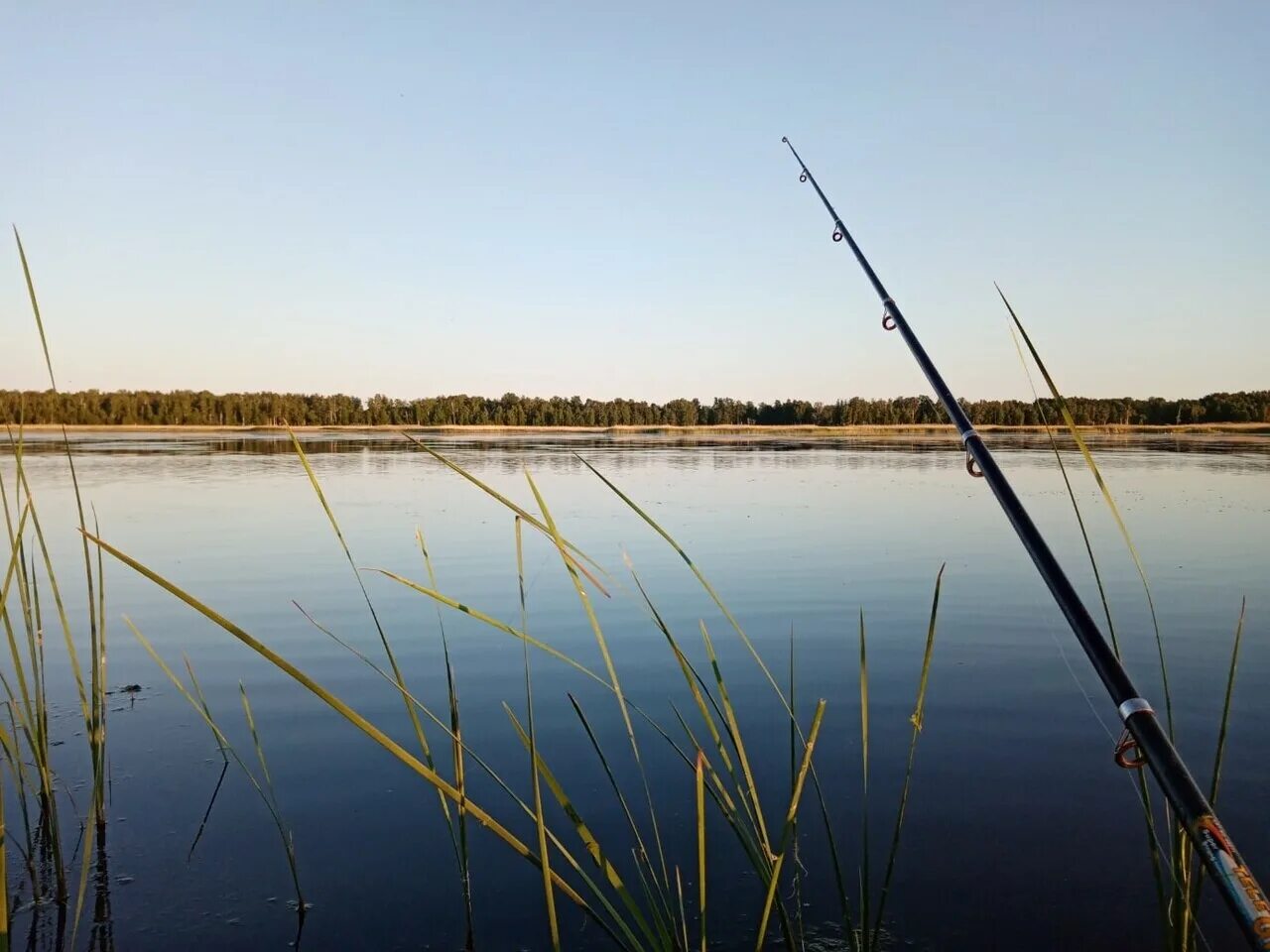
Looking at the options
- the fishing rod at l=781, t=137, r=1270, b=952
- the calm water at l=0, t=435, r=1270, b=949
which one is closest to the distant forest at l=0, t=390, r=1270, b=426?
the calm water at l=0, t=435, r=1270, b=949

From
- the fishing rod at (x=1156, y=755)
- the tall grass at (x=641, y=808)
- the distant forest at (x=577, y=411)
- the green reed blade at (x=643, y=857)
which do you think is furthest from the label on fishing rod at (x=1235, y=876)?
the distant forest at (x=577, y=411)

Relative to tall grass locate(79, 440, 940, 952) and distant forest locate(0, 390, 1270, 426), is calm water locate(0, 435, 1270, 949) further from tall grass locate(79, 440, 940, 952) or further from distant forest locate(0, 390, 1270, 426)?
distant forest locate(0, 390, 1270, 426)

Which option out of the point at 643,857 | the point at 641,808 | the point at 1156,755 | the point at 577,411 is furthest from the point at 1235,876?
the point at 577,411

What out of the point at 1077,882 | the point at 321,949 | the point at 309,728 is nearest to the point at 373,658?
the point at 309,728

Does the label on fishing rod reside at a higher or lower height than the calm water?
higher

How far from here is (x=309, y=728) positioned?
5223 millimetres

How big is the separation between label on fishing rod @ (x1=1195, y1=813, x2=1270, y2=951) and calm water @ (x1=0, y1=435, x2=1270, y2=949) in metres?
2.50

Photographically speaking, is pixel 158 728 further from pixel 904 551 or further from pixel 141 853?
pixel 904 551

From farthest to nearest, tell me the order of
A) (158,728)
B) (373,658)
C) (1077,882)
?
(373,658)
(158,728)
(1077,882)

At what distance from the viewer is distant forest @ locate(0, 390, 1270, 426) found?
309 feet

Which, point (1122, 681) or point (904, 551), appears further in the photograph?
point (904, 551)

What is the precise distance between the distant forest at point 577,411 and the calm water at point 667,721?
259 feet

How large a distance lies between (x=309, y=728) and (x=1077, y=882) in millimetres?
4224

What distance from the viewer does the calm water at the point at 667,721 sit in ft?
11.2
